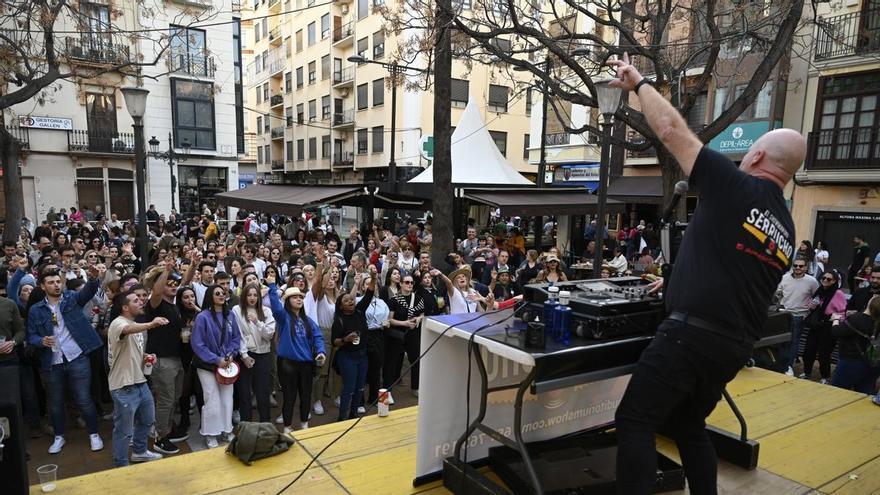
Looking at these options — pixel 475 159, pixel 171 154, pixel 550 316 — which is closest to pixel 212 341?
pixel 550 316

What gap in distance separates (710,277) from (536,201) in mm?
10873

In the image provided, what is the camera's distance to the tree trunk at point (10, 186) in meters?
14.0

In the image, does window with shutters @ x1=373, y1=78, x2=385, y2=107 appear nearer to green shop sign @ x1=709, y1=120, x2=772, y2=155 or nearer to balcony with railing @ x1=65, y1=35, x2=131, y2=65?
balcony with railing @ x1=65, y1=35, x2=131, y2=65

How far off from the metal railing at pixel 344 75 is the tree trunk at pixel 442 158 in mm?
29267

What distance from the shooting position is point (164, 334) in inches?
206

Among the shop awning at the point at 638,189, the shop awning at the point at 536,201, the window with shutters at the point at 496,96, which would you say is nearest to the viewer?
the shop awning at the point at 536,201

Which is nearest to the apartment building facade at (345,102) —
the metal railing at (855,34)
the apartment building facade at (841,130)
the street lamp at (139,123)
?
the apartment building facade at (841,130)

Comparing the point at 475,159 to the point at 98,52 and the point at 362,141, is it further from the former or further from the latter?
the point at 362,141

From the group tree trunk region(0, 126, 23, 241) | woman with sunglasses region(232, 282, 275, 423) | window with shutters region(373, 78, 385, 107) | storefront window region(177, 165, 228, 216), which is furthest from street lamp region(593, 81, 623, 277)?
window with shutters region(373, 78, 385, 107)

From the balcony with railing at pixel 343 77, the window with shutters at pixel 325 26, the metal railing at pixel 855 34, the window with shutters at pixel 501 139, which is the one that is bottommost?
the window with shutters at pixel 501 139

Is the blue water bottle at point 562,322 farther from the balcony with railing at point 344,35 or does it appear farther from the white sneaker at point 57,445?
the balcony with railing at point 344,35

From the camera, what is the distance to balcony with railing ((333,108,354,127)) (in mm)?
36906

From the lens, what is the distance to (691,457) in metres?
2.51

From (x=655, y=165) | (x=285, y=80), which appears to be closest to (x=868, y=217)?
(x=655, y=165)
